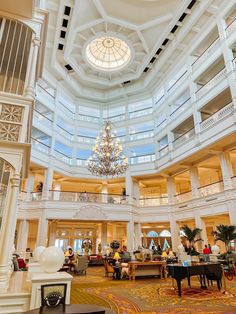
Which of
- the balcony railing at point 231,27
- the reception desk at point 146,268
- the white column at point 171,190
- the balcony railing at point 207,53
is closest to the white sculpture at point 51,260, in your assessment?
the reception desk at point 146,268

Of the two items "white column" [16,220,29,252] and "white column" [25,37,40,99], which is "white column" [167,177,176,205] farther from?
"white column" [25,37,40,99]

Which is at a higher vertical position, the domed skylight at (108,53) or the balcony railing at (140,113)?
the domed skylight at (108,53)

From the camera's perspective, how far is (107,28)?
15.0 m

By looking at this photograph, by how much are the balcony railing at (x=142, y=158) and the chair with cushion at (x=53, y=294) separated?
15086mm

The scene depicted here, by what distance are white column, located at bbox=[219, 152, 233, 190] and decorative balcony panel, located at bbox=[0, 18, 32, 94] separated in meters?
10.5

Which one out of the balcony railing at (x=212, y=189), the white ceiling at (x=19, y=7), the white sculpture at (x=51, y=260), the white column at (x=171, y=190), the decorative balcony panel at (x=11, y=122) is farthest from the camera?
the white column at (x=171, y=190)

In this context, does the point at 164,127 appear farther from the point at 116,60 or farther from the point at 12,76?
the point at 12,76

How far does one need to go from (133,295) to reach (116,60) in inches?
640

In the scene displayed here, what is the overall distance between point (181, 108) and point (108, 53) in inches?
277

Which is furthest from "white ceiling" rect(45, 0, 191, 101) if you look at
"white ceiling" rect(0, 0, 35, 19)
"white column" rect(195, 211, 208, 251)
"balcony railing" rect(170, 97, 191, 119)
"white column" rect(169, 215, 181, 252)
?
"white column" rect(195, 211, 208, 251)

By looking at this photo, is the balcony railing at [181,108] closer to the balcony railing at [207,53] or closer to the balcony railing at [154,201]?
the balcony railing at [207,53]

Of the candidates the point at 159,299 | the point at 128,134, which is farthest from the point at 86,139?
the point at 159,299

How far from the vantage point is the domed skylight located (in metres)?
→ 16.4

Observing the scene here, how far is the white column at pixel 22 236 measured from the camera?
1386 cm
